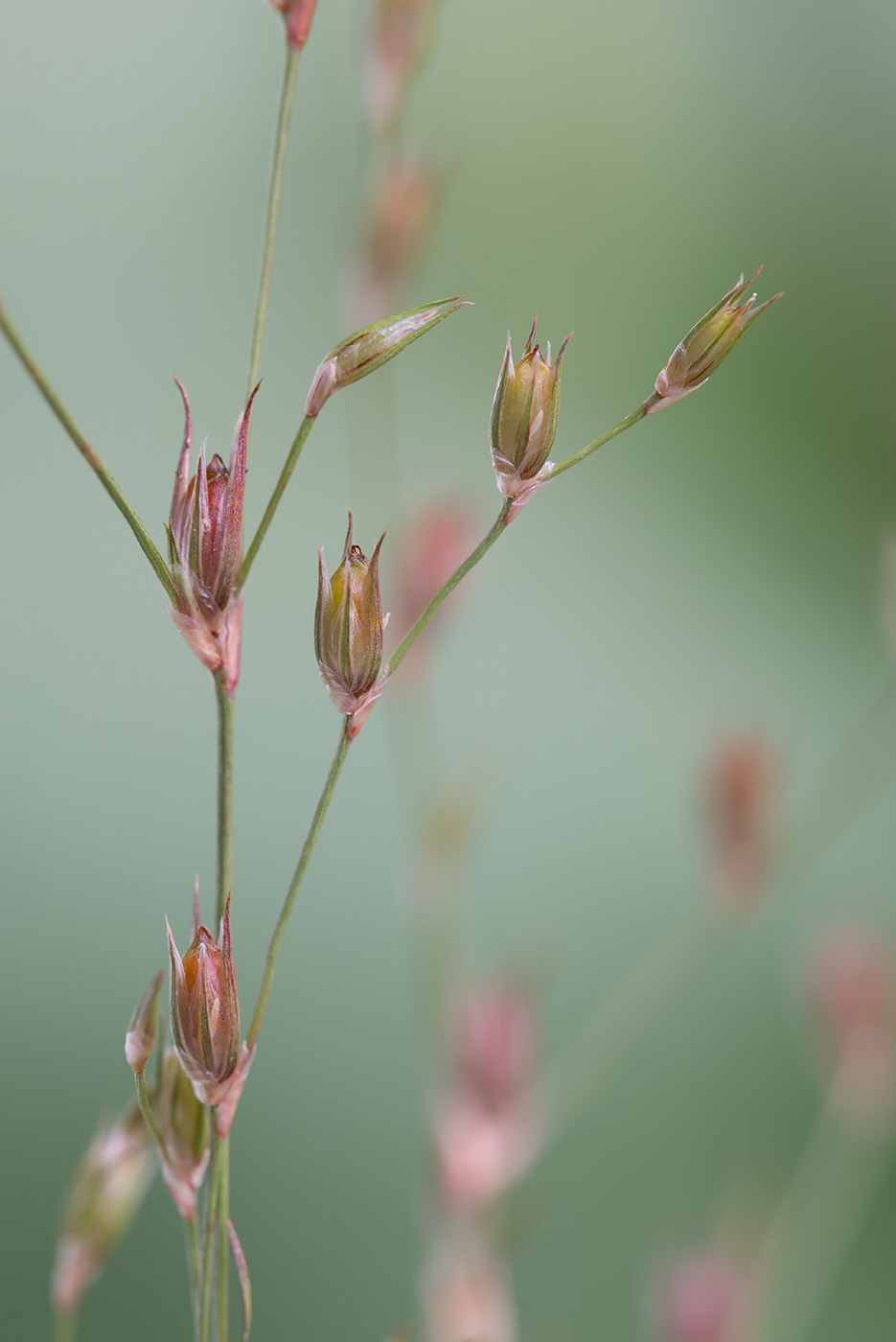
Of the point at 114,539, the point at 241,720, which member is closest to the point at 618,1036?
the point at 241,720

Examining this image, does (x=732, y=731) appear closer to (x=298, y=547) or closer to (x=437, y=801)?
(x=437, y=801)

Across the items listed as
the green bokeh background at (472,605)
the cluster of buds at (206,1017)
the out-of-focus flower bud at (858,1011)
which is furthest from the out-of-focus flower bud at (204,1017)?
the green bokeh background at (472,605)

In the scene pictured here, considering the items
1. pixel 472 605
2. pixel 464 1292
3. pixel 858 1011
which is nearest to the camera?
pixel 464 1292

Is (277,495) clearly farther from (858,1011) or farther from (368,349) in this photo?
(858,1011)

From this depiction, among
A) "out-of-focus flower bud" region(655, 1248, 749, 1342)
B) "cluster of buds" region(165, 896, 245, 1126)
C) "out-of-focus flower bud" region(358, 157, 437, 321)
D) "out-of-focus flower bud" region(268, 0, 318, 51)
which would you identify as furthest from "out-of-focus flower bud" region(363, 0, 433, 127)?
"out-of-focus flower bud" region(655, 1248, 749, 1342)

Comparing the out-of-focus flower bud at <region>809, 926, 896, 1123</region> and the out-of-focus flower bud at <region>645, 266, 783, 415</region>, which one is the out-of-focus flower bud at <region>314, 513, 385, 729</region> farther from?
the out-of-focus flower bud at <region>809, 926, 896, 1123</region>

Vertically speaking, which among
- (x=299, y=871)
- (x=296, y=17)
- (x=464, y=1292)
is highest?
(x=296, y=17)

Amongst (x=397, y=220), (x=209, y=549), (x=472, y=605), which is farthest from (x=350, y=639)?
(x=472, y=605)
